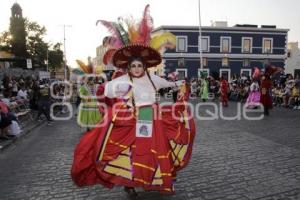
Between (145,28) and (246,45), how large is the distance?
4838cm

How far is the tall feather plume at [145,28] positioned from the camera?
5215 millimetres

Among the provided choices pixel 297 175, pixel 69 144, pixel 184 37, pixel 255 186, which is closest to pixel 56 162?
pixel 69 144

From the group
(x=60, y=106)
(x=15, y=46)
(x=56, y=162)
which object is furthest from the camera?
(x=15, y=46)

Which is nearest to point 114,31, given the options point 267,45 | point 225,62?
point 225,62


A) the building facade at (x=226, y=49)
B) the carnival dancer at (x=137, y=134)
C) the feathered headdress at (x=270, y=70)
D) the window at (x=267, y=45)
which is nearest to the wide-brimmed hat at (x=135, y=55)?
the carnival dancer at (x=137, y=134)

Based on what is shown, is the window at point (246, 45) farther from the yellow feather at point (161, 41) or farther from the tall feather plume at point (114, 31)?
the tall feather plume at point (114, 31)

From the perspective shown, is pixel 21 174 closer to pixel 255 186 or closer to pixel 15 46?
pixel 255 186

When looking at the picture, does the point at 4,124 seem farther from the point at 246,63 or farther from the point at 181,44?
the point at 246,63

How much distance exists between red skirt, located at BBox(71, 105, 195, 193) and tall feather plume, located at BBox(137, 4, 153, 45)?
3.48ft

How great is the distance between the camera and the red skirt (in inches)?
184

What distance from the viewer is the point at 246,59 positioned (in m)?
51.7

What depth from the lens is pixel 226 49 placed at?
2000 inches

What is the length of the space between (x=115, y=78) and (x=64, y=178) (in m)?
2.07

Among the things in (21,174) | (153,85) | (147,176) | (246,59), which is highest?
(246,59)
